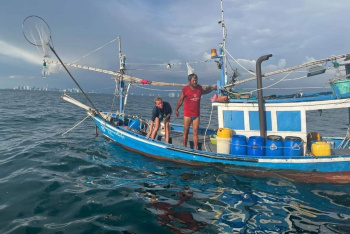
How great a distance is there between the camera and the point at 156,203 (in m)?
6.10

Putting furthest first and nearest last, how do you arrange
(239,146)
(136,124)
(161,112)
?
(136,124) → (161,112) → (239,146)

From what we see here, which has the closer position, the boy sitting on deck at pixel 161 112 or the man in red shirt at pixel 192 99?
the man in red shirt at pixel 192 99

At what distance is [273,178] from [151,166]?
16.4ft

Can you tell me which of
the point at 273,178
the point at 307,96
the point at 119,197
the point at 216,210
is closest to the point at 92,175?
the point at 119,197

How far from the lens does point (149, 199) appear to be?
6.33 metres

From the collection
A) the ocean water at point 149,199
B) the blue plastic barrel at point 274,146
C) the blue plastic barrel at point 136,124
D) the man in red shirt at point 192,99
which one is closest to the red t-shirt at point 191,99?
the man in red shirt at point 192,99

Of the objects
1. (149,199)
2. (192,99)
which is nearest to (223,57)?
(192,99)

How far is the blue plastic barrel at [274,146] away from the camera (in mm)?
8773

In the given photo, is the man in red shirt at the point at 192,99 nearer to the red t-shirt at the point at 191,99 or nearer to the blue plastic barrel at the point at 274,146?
the red t-shirt at the point at 191,99

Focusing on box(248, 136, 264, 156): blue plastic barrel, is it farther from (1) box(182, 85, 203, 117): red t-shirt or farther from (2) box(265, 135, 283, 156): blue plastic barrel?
(1) box(182, 85, 203, 117): red t-shirt

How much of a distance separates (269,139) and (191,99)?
359cm

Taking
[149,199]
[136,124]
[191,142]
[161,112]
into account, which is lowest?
[149,199]

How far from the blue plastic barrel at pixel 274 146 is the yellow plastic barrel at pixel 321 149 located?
3.73 ft

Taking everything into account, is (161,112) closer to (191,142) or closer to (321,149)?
(191,142)
